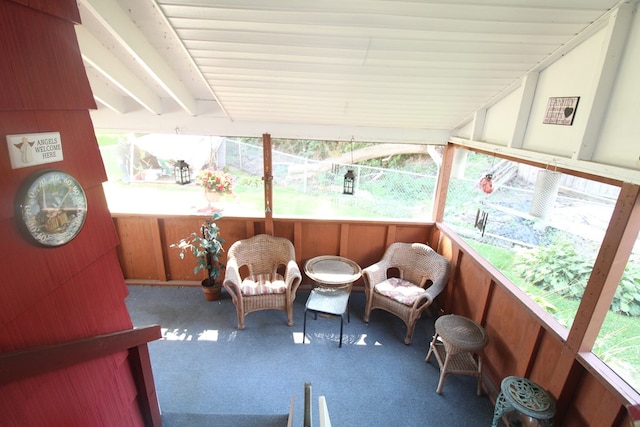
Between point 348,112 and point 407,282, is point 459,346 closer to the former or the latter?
point 407,282

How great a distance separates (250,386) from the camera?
2.71m

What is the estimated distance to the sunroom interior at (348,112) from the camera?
3.58ft

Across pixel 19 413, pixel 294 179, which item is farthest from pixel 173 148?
pixel 19 413

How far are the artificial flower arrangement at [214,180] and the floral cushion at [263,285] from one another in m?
1.07

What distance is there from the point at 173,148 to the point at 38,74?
2.99 meters

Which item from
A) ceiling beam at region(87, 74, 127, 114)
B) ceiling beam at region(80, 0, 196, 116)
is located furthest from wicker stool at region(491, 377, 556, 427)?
ceiling beam at region(87, 74, 127, 114)

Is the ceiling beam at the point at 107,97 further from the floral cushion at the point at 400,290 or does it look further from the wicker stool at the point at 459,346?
the wicker stool at the point at 459,346

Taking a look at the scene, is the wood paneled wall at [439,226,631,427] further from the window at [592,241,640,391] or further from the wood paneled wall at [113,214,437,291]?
the wood paneled wall at [113,214,437,291]

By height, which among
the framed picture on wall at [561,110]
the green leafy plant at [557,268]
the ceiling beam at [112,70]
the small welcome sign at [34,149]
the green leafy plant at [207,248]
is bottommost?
the green leafy plant at [207,248]

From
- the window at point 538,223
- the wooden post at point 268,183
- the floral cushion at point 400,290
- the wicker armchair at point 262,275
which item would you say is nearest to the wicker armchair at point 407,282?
the floral cushion at point 400,290

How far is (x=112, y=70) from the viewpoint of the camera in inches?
100.0

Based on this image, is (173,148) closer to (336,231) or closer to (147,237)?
(147,237)

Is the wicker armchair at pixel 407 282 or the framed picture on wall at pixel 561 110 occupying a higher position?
the framed picture on wall at pixel 561 110

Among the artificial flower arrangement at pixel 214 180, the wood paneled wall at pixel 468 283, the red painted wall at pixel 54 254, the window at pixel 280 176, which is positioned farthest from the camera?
the window at pixel 280 176
